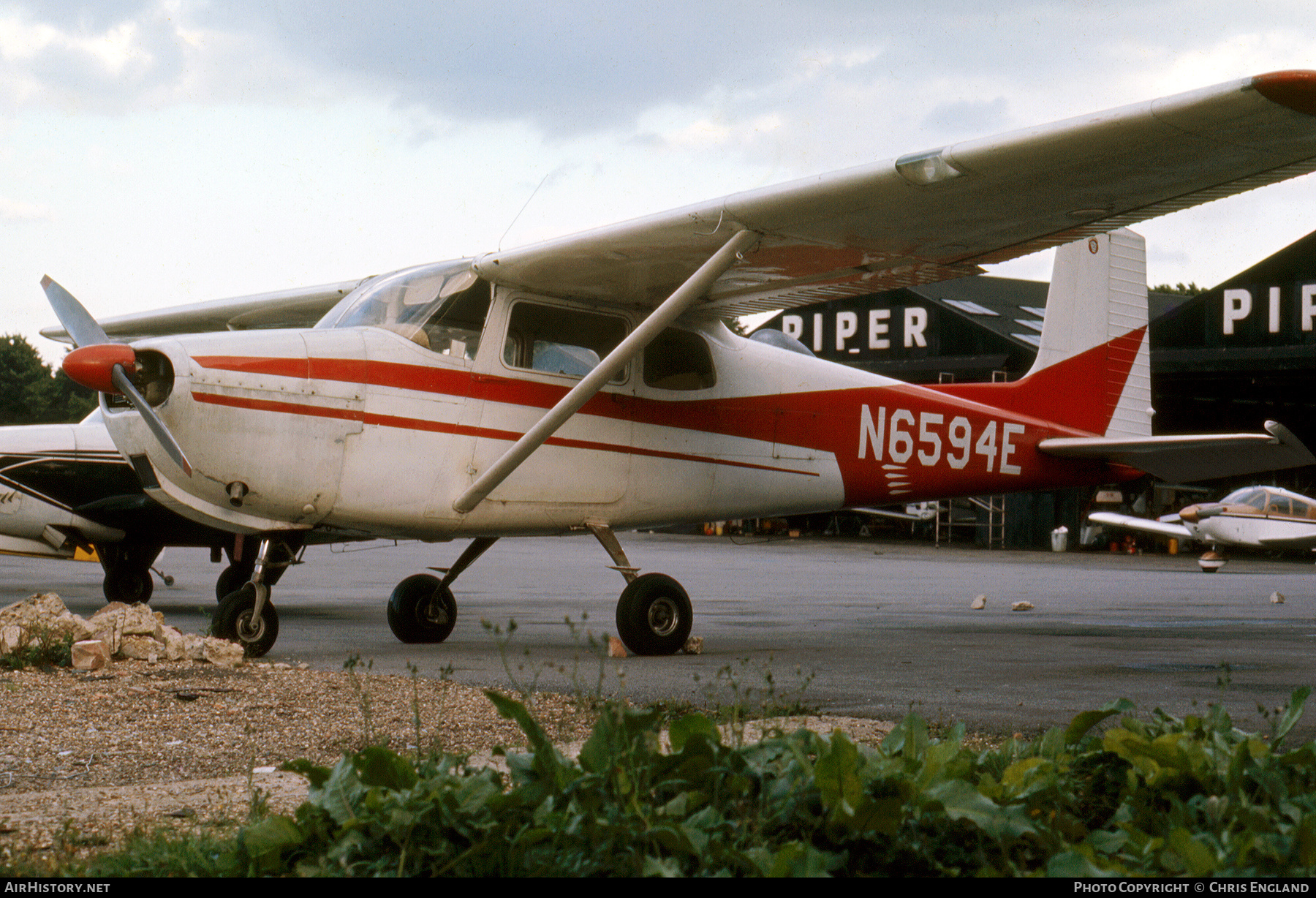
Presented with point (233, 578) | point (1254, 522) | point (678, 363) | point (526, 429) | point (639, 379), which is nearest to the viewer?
point (526, 429)

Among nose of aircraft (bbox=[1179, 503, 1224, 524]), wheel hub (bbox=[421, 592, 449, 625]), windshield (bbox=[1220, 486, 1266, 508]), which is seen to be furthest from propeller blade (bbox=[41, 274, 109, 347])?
windshield (bbox=[1220, 486, 1266, 508])

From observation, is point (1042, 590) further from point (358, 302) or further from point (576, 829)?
point (576, 829)

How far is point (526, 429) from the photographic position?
7.52 m

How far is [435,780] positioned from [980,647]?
630 cm

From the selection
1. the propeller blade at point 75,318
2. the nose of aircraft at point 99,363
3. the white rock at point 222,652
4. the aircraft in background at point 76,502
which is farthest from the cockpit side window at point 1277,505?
the nose of aircraft at point 99,363

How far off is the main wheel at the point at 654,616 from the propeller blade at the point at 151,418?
2836mm

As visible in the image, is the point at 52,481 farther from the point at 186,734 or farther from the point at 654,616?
the point at 186,734

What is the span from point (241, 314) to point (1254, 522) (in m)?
21.2

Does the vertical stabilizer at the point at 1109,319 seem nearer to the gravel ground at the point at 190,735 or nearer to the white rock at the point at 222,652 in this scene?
the gravel ground at the point at 190,735

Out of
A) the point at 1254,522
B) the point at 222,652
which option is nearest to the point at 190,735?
the point at 222,652

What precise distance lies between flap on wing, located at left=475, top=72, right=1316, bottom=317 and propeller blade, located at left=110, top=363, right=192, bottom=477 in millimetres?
2266

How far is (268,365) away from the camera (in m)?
6.59

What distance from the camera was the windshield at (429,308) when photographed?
7.30 meters

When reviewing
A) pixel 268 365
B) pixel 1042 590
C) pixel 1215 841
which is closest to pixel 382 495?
pixel 268 365
